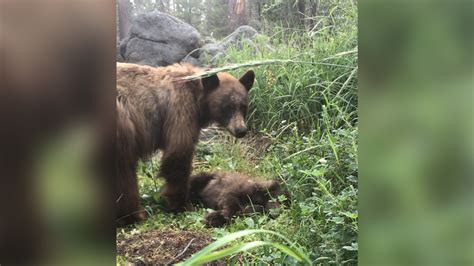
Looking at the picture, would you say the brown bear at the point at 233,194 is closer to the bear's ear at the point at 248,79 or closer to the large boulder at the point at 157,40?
the bear's ear at the point at 248,79

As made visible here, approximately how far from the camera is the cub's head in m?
1.58

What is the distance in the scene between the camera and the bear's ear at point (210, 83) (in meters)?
1.64

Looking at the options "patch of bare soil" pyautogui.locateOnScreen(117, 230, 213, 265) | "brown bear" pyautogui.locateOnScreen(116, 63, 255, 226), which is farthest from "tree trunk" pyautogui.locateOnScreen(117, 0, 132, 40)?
"patch of bare soil" pyautogui.locateOnScreen(117, 230, 213, 265)

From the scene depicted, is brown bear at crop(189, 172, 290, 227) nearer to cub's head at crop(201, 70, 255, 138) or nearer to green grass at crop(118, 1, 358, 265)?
green grass at crop(118, 1, 358, 265)

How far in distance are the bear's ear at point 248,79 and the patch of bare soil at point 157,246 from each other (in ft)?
1.83

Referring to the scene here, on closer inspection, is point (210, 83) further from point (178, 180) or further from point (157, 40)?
point (178, 180)

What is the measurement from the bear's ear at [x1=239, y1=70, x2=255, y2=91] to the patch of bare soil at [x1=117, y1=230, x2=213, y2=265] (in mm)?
556

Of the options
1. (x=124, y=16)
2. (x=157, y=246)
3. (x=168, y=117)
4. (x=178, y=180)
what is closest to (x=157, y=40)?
(x=124, y=16)

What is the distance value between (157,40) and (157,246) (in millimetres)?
779

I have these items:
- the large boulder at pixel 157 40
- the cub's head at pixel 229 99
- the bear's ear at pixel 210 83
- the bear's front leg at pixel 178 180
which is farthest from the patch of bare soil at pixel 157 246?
the large boulder at pixel 157 40
